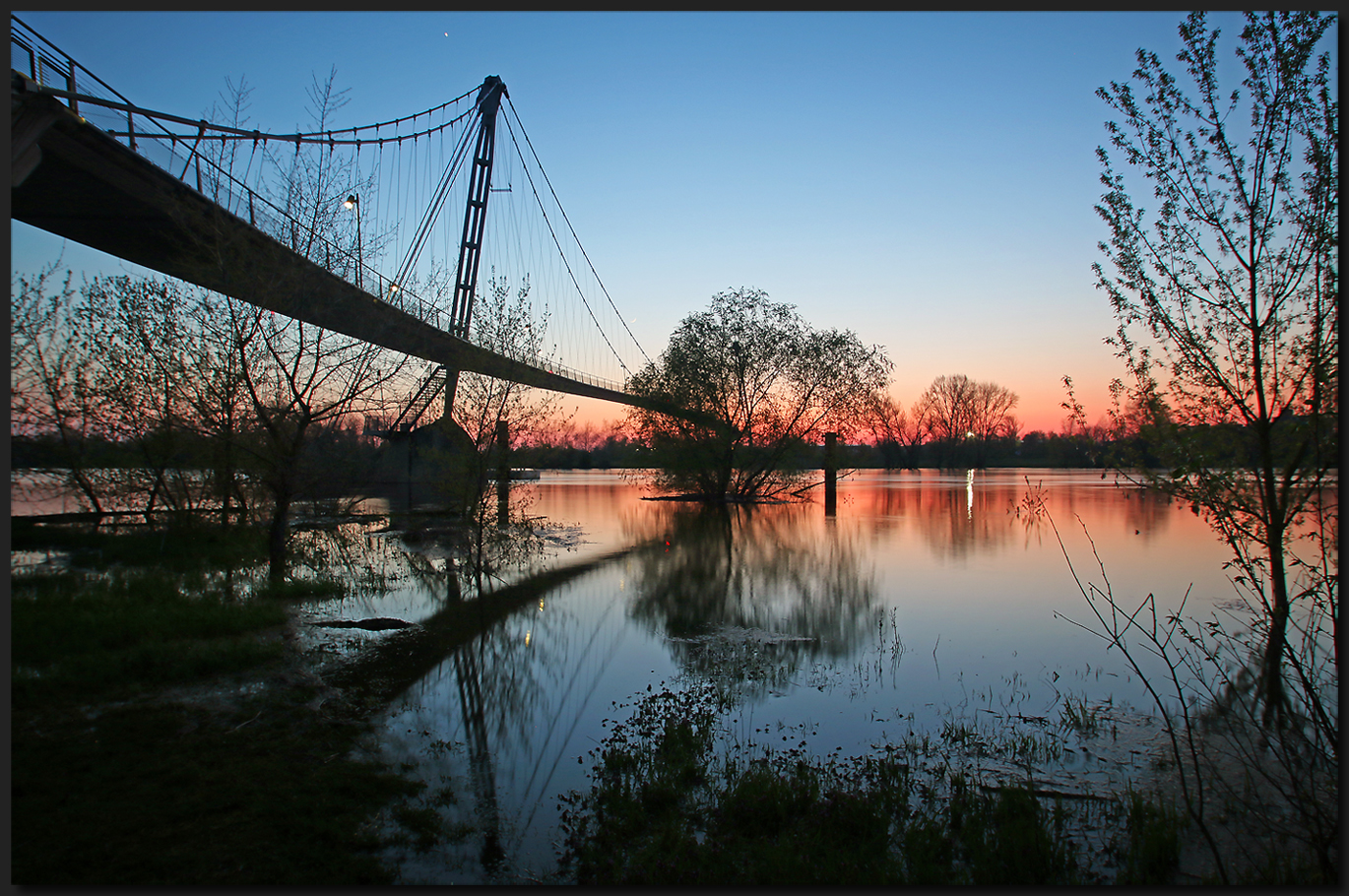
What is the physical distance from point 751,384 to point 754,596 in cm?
2140

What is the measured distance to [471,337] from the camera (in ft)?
53.5

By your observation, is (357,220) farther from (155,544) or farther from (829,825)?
(829,825)

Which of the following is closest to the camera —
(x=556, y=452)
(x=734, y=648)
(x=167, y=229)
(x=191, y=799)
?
(x=191, y=799)

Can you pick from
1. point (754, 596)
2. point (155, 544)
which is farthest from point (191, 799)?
point (155, 544)

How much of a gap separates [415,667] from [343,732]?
6.65 ft

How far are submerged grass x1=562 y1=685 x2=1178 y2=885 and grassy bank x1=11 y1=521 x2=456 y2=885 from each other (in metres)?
1.22

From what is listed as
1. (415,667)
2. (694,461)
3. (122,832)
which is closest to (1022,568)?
(415,667)

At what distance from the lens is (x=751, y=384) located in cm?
3266

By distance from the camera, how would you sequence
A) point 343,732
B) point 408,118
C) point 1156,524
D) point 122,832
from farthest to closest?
point 408,118, point 1156,524, point 343,732, point 122,832

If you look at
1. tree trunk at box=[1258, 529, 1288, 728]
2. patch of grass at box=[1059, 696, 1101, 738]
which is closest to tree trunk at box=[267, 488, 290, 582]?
patch of grass at box=[1059, 696, 1101, 738]

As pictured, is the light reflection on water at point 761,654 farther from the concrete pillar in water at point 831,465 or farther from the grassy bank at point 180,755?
the concrete pillar in water at point 831,465

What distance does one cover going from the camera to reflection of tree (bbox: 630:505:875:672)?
8.76 meters

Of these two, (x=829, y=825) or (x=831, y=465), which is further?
(x=831, y=465)

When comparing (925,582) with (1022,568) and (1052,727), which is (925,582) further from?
(1052,727)
